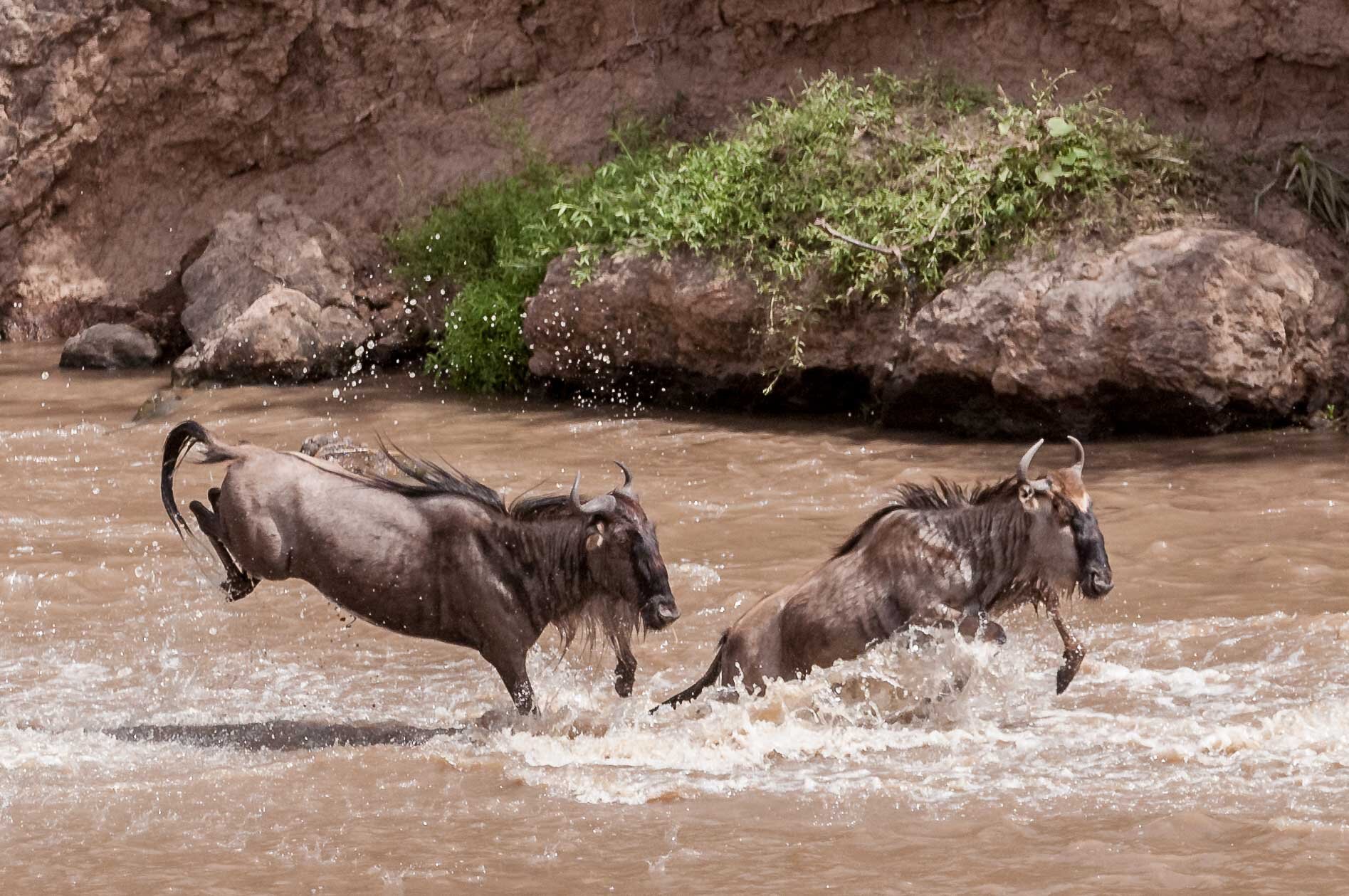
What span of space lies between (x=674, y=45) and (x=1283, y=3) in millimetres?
5330

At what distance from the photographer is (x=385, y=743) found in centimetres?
600

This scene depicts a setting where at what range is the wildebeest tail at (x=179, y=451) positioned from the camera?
6646 millimetres

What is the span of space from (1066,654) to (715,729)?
125cm

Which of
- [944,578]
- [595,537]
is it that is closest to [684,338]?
[595,537]

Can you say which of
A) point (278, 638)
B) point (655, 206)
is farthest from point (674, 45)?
point (278, 638)

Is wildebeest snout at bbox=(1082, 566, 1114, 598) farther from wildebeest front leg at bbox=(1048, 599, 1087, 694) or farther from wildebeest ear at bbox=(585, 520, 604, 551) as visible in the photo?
wildebeest ear at bbox=(585, 520, 604, 551)

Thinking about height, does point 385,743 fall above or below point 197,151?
below

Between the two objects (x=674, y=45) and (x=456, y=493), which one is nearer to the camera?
(x=456, y=493)

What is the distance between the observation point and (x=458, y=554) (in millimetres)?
6242

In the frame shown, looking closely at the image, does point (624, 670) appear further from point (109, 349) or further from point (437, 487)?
point (109, 349)

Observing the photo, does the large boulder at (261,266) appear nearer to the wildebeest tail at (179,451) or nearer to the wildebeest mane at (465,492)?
the wildebeest tail at (179,451)

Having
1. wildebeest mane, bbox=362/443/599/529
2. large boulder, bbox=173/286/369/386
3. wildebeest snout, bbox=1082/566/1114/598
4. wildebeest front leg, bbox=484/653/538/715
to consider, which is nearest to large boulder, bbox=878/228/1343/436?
wildebeest snout, bbox=1082/566/1114/598

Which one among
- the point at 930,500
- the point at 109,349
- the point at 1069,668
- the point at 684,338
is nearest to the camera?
the point at 1069,668

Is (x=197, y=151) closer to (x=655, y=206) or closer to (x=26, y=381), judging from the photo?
(x=26, y=381)
